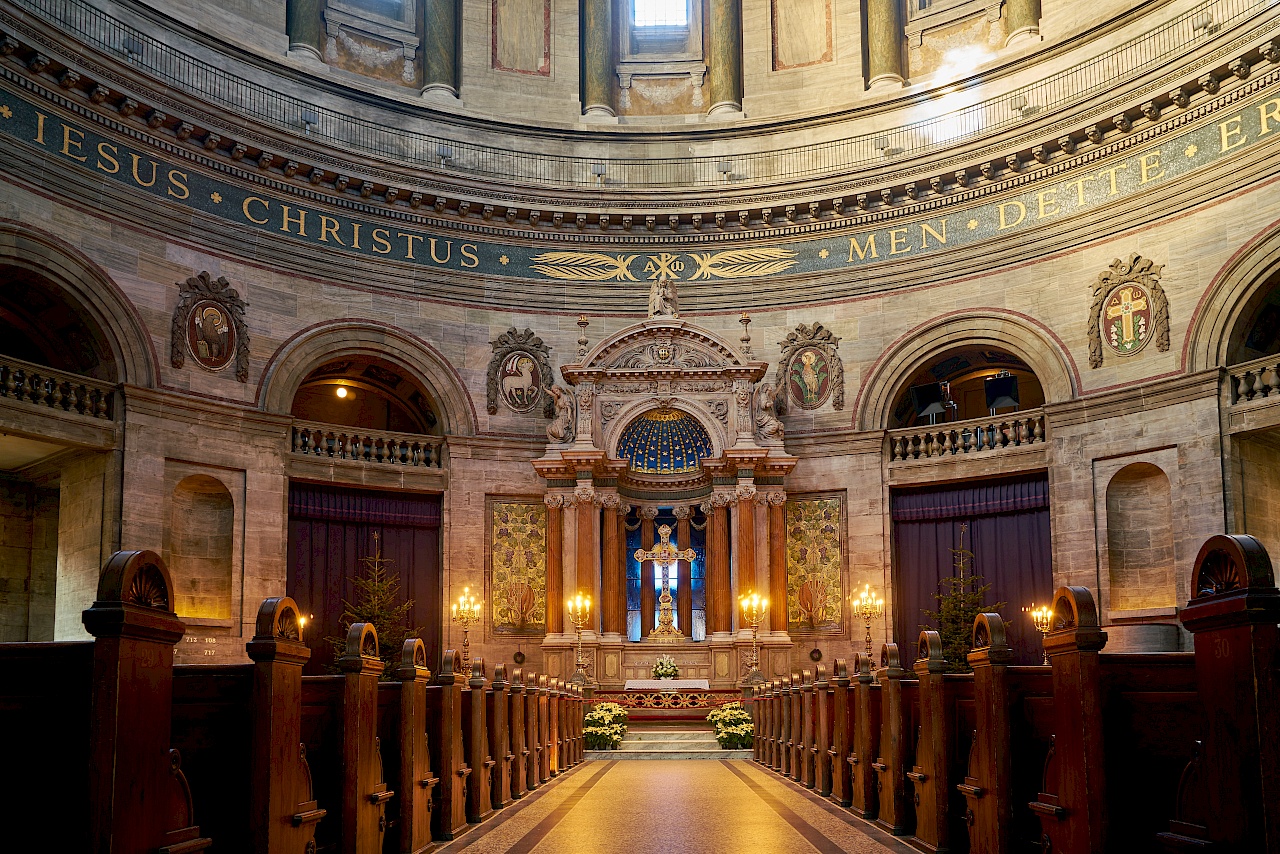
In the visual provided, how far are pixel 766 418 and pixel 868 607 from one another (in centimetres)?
396

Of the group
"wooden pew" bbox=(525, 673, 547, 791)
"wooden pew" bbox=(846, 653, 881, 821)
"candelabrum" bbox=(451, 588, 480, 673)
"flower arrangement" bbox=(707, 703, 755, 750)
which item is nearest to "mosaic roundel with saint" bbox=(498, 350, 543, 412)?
"candelabrum" bbox=(451, 588, 480, 673)

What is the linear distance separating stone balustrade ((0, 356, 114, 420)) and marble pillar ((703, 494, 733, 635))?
1079cm

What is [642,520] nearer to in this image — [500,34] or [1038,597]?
[1038,597]

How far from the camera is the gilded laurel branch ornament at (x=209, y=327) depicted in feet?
69.6

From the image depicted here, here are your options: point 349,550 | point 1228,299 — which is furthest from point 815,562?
point 349,550

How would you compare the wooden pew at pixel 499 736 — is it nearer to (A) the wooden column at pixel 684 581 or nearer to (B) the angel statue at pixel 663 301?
(A) the wooden column at pixel 684 581

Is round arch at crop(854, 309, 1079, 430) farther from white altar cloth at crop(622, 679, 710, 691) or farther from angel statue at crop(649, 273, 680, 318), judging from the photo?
white altar cloth at crop(622, 679, 710, 691)

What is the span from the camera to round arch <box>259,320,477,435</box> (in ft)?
74.8

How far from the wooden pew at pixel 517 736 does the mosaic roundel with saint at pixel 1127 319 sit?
12563 millimetres

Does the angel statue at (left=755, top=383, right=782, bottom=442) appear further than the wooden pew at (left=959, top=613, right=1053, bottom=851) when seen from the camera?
Yes

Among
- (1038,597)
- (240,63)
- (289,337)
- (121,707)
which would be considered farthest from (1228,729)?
(240,63)

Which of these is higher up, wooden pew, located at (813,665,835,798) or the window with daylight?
the window with daylight

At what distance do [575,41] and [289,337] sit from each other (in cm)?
958

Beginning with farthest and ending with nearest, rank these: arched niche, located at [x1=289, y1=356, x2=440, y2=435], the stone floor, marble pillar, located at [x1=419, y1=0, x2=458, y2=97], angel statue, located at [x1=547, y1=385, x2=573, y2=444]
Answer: marble pillar, located at [x1=419, y1=0, x2=458, y2=97] < arched niche, located at [x1=289, y1=356, x2=440, y2=435] < angel statue, located at [x1=547, y1=385, x2=573, y2=444] < the stone floor
